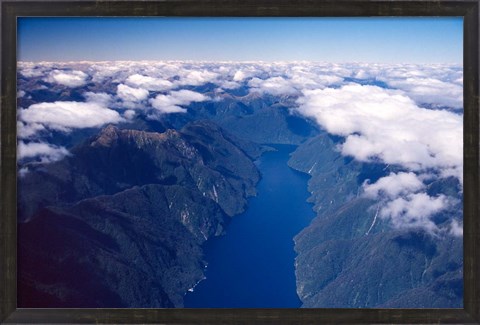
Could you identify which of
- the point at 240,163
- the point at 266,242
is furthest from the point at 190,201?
the point at 266,242

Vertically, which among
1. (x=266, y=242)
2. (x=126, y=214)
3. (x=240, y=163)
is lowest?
(x=266, y=242)

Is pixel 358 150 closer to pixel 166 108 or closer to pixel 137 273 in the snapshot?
pixel 166 108

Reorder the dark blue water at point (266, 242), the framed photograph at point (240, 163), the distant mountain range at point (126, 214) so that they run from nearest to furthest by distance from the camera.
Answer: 1. the framed photograph at point (240, 163)
2. the distant mountain range at point (126, 214)
3. the dark blue water at point (266, 242)

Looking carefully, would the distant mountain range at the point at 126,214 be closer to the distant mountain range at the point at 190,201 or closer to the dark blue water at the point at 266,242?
the distant mountain range at the point at 190,201

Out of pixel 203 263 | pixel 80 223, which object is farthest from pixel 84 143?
pixel 203 263

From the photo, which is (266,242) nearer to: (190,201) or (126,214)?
(190,201)

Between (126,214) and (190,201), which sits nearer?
(126,214)

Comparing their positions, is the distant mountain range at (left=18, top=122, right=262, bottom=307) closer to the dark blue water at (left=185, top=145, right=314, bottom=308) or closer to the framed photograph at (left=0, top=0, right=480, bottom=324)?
the framed photograph at (left=0, top=0, right=480, bottom=324)

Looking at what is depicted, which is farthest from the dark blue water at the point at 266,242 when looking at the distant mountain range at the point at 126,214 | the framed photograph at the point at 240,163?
the distant mountain range at the point at 126,214
